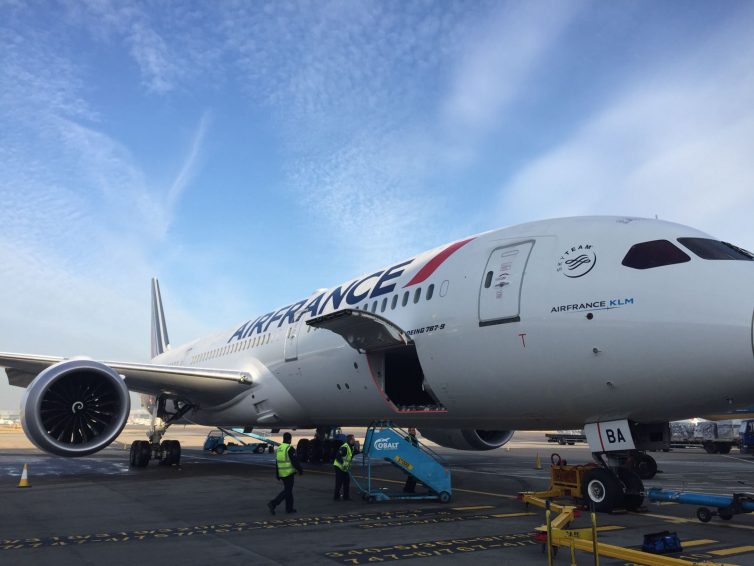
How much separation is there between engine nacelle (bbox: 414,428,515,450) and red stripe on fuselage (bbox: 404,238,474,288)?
4174mm

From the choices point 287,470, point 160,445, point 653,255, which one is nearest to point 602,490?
point 653,255

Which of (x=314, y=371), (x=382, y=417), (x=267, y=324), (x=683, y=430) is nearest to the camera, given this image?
(x=382, y=417)

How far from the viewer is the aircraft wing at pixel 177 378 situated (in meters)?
15.0

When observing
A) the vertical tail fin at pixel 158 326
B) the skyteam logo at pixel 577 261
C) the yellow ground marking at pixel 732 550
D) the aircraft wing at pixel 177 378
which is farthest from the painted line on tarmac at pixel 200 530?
the vertical tail fin at pixel 158 326

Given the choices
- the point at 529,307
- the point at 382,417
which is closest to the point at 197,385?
the point at 382,417

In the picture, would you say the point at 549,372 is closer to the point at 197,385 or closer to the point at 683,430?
the point at 197,385

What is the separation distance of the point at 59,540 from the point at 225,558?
244 cm

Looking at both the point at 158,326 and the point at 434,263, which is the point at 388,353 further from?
the point at 158,326

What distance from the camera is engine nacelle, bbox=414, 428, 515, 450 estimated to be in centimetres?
1395

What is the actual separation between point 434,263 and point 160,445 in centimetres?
1217

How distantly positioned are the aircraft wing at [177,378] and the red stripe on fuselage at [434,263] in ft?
22.0

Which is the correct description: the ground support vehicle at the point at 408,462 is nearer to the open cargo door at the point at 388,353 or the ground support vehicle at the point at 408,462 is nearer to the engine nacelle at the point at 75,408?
the open cargo door at the point at 388,353

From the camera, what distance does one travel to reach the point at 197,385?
52.4 ft

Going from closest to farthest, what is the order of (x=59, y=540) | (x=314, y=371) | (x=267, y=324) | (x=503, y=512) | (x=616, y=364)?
(x=59, y=540) < (x=616, y=364) < (x=503, y=512) < (x=314, y=371) < (x=267, y=324)
